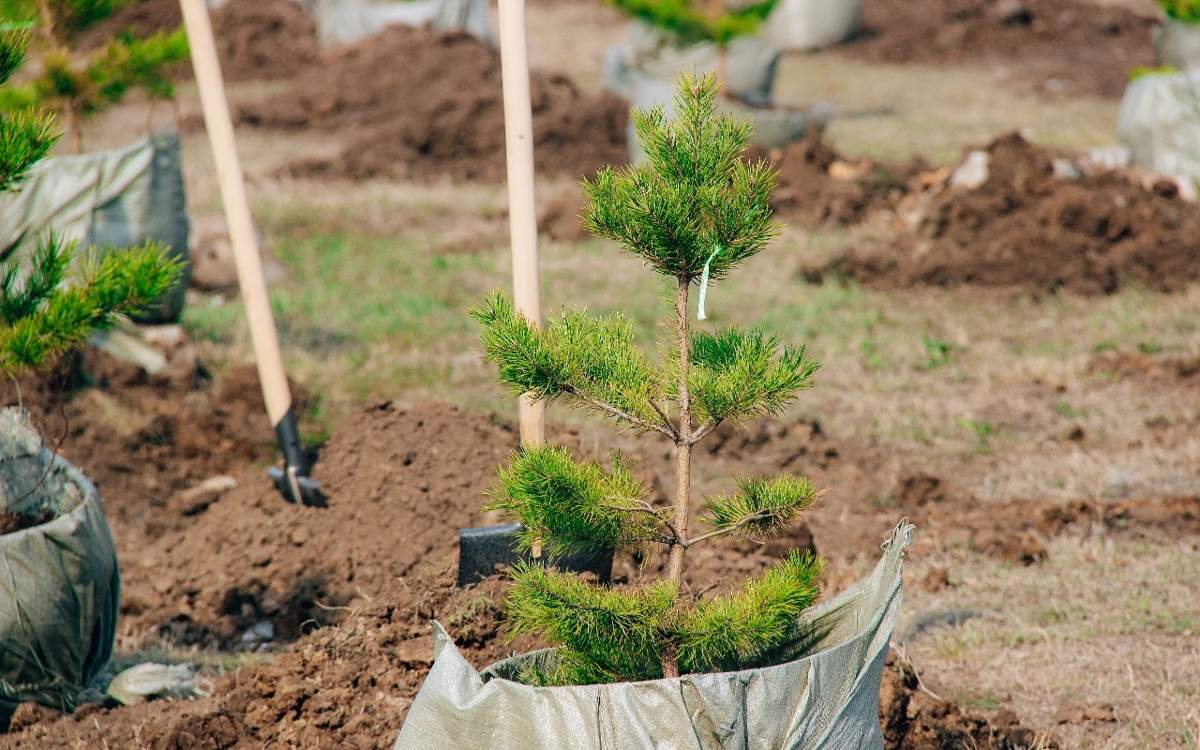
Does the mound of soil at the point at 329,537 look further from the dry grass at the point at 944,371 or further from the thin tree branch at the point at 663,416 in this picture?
the thin tree branch at the point at 663,416

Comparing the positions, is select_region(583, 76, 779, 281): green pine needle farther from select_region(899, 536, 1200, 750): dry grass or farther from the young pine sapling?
the young pine sapling

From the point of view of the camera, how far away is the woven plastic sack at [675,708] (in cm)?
201

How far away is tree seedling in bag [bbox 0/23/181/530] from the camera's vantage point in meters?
2.87

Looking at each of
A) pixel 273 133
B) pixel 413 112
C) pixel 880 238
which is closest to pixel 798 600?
pixel 880 238

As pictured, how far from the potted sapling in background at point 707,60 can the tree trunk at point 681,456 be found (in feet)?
21.7

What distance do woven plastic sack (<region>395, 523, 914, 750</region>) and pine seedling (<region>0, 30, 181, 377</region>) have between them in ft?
4.31

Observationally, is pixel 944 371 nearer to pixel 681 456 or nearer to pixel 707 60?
pixel 681 456

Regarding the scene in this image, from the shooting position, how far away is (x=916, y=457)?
16.5 feet

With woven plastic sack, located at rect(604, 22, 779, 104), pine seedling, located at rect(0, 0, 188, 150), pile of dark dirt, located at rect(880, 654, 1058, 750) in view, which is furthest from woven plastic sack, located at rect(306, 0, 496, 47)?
pile of dark dirt, located at rect(880, 654, 1058, 750)

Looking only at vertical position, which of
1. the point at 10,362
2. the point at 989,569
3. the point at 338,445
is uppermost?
the point at 10,362

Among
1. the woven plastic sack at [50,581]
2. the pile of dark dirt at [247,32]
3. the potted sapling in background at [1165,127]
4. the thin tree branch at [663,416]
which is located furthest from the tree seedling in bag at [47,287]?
the pile of dark dirt at [247,32]

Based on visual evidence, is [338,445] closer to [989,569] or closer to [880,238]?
[989,569]

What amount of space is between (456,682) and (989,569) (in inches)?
97.0

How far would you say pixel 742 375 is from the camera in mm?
2207
